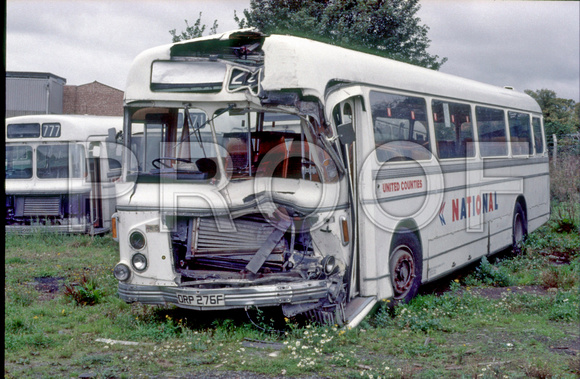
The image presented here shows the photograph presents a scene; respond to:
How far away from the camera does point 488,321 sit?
7.43m

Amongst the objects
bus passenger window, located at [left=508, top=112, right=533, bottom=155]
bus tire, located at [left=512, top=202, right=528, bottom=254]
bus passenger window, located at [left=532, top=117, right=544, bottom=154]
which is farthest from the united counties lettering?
bus passenger window, located at [left=532, top=117, right=544, bottom=154]

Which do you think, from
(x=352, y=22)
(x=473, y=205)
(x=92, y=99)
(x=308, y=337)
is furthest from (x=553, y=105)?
(x=308, y=337)

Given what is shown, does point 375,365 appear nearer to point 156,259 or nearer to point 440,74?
point 156,259

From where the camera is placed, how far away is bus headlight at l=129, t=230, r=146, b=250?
22.3 feet

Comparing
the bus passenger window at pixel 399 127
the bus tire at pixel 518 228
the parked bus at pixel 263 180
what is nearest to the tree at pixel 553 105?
the bus tire at pixel 518 228

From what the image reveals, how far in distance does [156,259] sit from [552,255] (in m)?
8.58

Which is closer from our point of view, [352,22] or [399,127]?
[399,127]

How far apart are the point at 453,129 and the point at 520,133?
12.7 feet

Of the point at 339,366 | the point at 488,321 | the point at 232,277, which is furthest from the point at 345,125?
the point at 488,321

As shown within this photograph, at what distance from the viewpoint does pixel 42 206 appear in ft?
47.2

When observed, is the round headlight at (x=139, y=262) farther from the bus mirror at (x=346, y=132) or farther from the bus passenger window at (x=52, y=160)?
the bus passenger window at (x=52, y=160)

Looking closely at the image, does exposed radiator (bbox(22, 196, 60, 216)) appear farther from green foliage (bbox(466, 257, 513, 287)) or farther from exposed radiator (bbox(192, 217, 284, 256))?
green foliage (bbox(466, 257, 513, 287))

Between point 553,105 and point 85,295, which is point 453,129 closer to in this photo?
point 85,295

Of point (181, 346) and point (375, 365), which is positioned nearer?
point (375, 365)
